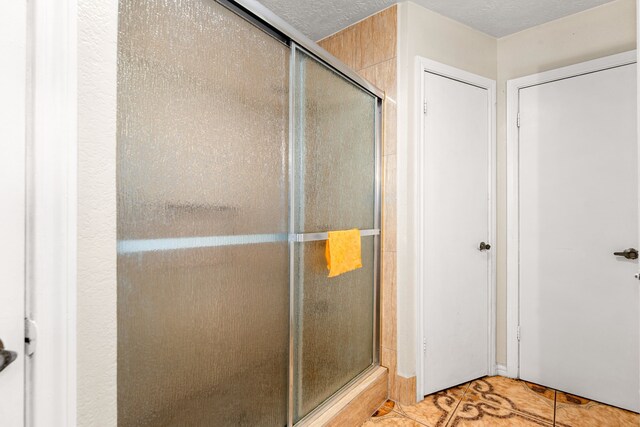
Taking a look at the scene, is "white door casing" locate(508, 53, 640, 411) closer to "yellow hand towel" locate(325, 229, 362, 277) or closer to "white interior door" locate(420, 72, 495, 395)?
"white interior door" locate(420, 72, 495, 395)

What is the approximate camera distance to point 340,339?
178 cm

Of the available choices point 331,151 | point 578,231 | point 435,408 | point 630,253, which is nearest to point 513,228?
point 578,231

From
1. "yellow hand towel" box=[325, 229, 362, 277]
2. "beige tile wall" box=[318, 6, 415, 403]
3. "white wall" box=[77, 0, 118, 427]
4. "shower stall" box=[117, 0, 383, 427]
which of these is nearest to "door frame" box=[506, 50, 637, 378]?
"beige tile wall" box=[318, 6, 415, 403]

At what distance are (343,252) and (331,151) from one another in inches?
19.8

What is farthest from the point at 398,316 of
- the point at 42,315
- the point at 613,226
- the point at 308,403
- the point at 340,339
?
the point at 42,315

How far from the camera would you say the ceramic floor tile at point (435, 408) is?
1.84 meters

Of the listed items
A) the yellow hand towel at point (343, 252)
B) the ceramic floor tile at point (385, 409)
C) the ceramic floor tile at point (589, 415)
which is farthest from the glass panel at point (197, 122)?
the ceramic floor tile at point (589, 415)

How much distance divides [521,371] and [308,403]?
5.32 ft

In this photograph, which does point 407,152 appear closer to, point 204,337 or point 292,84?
point 292,84

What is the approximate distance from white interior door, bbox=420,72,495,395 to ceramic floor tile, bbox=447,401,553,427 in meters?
0.23

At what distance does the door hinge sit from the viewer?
25.5 inches

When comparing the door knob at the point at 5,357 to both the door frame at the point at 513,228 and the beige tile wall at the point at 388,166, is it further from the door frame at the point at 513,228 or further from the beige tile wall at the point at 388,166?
the door frame at the point at 513,228

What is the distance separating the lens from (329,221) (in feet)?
5.43

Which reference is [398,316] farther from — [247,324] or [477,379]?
[247,324]
